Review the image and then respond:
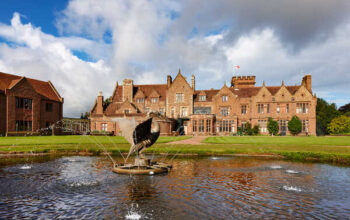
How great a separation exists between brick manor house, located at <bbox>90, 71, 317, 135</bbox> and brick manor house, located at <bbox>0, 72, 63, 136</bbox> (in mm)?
9025

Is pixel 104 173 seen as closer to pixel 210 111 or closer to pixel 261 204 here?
pixel 261 204

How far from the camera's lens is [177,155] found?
20500 mm

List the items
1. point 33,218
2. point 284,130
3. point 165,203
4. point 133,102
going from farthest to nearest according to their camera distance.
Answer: point 133,102
point 284,130
point 165,203
point 33,218

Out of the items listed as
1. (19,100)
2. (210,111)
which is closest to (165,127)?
(210,111)

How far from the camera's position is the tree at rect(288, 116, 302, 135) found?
172 ft

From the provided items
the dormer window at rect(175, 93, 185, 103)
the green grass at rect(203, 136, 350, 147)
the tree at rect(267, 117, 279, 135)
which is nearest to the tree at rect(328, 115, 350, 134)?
the tree at rect(267, 117, 279, 135)

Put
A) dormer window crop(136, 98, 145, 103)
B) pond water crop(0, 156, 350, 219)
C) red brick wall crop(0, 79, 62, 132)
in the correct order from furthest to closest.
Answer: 1. dormer window crop(136, 98, 145, 103)
2. red brick wall crop(0, 79, 62, 132)
3. pond water crop(0, 156, 350, 219)

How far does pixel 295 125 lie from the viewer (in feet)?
172

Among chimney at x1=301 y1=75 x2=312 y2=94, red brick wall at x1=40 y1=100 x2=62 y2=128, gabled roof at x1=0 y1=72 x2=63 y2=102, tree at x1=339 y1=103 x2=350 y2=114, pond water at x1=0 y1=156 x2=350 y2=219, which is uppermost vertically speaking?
chimney at x1=301 y1=75 x2=312 y2=94

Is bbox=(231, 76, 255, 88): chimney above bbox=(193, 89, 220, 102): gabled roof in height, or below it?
above

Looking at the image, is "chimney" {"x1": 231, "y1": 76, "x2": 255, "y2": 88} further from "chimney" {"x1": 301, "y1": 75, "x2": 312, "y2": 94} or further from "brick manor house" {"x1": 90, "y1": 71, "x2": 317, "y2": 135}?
"chimney" {"x1": 301, "y1": 75, "x2": 312, "y2": 94}

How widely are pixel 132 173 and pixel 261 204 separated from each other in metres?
6.68

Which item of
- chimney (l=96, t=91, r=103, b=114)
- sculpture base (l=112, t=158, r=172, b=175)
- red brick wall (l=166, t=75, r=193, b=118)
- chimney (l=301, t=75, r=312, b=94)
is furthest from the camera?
chimney (l=96, t=91, r=103, b=114)

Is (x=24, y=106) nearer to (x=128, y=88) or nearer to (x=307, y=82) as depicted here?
(x=128, y=88)
